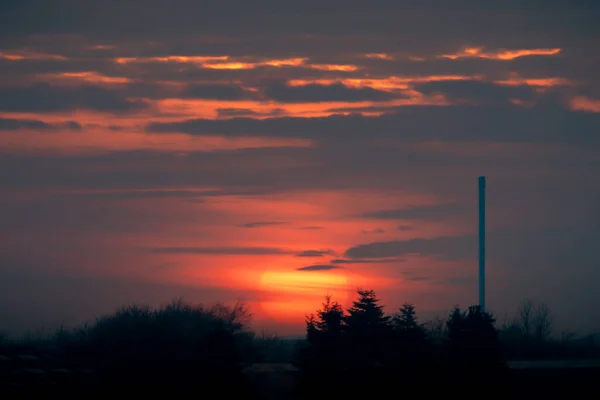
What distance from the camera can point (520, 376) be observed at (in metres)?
38.4

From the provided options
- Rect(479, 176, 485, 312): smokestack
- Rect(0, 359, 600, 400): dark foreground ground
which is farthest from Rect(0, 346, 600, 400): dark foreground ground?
Rect(479, 176, 485, 312): smokestack

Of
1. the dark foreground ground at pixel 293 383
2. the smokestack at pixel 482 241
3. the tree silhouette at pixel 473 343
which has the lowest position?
the dark foreground ground at pixel 293 383

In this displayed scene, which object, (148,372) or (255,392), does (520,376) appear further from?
(148,372)

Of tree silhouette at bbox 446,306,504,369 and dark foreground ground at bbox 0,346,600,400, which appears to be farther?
tree silhouette at bbox 446,306,504,369

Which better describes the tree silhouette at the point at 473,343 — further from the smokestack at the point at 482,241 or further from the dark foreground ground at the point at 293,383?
the smokestack at the point at 482,241

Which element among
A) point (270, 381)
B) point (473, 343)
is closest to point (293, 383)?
point (270, 381)

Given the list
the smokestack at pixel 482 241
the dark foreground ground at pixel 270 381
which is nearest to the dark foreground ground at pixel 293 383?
the dark foreground ground at pixel 270 381

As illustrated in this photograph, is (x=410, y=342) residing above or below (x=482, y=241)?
below

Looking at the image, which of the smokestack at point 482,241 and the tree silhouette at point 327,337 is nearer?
the tree silhouette at point 327,337

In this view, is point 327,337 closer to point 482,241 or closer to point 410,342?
point 410,342

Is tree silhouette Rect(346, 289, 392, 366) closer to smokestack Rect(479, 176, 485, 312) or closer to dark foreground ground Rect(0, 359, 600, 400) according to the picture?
dark foreground ground Rect(0, 359, 600, 400)

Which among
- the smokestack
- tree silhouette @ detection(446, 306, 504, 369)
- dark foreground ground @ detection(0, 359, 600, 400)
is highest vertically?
the smokestack

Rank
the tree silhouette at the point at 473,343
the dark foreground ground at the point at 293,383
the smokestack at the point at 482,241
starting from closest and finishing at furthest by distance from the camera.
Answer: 1. the dark foreground ground at the point at 293,383
2. the tree silhouette at the point at 473,343
3. the smokestack at the point at 482,241

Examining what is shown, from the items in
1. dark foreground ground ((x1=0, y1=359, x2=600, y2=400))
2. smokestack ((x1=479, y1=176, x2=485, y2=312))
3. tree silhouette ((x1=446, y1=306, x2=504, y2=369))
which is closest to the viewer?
dark foreground ground ((x1=0, y1=359, x2=600, y2=400))
